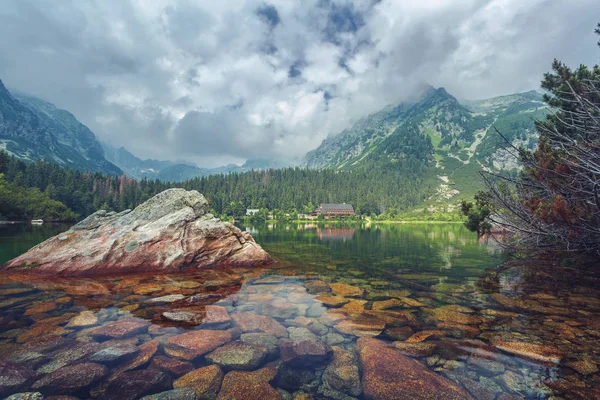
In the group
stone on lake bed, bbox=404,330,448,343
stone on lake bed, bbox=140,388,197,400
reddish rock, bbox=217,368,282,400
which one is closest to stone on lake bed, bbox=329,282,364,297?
stone on lake bed, bbox=404,330,448,343

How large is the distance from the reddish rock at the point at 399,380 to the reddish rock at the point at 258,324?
318 cm

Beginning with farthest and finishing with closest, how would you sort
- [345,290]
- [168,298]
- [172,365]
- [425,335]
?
[345,290]
[168,298]
[425,335]
[172,365]

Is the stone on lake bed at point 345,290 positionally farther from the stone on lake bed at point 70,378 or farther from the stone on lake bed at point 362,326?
the stone on lake bed at point 70,378

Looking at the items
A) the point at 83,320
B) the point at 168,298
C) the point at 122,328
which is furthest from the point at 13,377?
the point at 168,298

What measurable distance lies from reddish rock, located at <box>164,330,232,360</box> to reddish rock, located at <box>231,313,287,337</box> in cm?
94

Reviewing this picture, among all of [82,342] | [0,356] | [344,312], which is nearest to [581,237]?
[344,312]

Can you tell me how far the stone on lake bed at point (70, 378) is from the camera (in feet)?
20.8

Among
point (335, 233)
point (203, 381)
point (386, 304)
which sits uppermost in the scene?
point (203, 381)

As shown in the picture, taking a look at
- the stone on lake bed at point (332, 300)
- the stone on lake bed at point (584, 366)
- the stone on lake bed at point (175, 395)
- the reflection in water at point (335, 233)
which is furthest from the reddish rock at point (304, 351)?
the reflection in water at point (335, 233)

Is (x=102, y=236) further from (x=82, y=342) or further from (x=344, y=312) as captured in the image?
(x=344, y=312)

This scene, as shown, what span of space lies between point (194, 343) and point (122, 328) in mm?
3196

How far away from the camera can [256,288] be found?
16562 millimetres

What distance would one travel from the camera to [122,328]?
984 centimetres

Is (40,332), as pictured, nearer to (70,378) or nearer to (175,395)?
(70,378)
